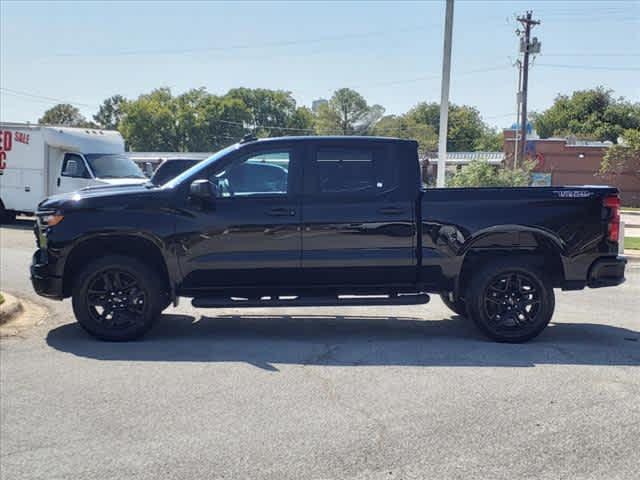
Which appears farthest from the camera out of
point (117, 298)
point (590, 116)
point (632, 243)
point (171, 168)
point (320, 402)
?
point (590, 116)

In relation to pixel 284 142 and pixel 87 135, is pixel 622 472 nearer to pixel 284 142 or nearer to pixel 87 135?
pixel 284 142

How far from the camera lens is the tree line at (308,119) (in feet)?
260

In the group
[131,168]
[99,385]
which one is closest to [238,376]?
[99,385]

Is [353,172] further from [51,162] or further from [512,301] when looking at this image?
[51,162]

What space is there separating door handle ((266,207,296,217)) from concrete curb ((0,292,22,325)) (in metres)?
3.37

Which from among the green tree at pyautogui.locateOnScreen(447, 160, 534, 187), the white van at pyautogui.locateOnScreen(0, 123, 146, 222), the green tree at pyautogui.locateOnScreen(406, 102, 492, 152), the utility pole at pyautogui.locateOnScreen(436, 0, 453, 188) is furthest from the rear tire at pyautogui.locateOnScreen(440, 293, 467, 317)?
the green tree at pyautogui.locateOnScreen(406, 102, 492, 152)

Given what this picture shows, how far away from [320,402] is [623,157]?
44919mm

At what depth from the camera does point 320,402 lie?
17.9ft

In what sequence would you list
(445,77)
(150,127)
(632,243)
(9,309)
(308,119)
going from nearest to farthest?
(9,309) < (445,77) < (632,243) < (150,127) < (308,119)

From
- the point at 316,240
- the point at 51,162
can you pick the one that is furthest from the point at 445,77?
the point at 316,240

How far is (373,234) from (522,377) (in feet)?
6.71

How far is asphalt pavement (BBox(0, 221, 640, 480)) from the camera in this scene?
441 centimetres

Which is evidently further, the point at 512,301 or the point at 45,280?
the point at 512,301

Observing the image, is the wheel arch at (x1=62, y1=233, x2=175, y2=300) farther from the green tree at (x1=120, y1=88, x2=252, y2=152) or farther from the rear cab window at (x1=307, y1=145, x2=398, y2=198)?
the green tree at (x1=120, y1=88, x2=252, y2=152)
